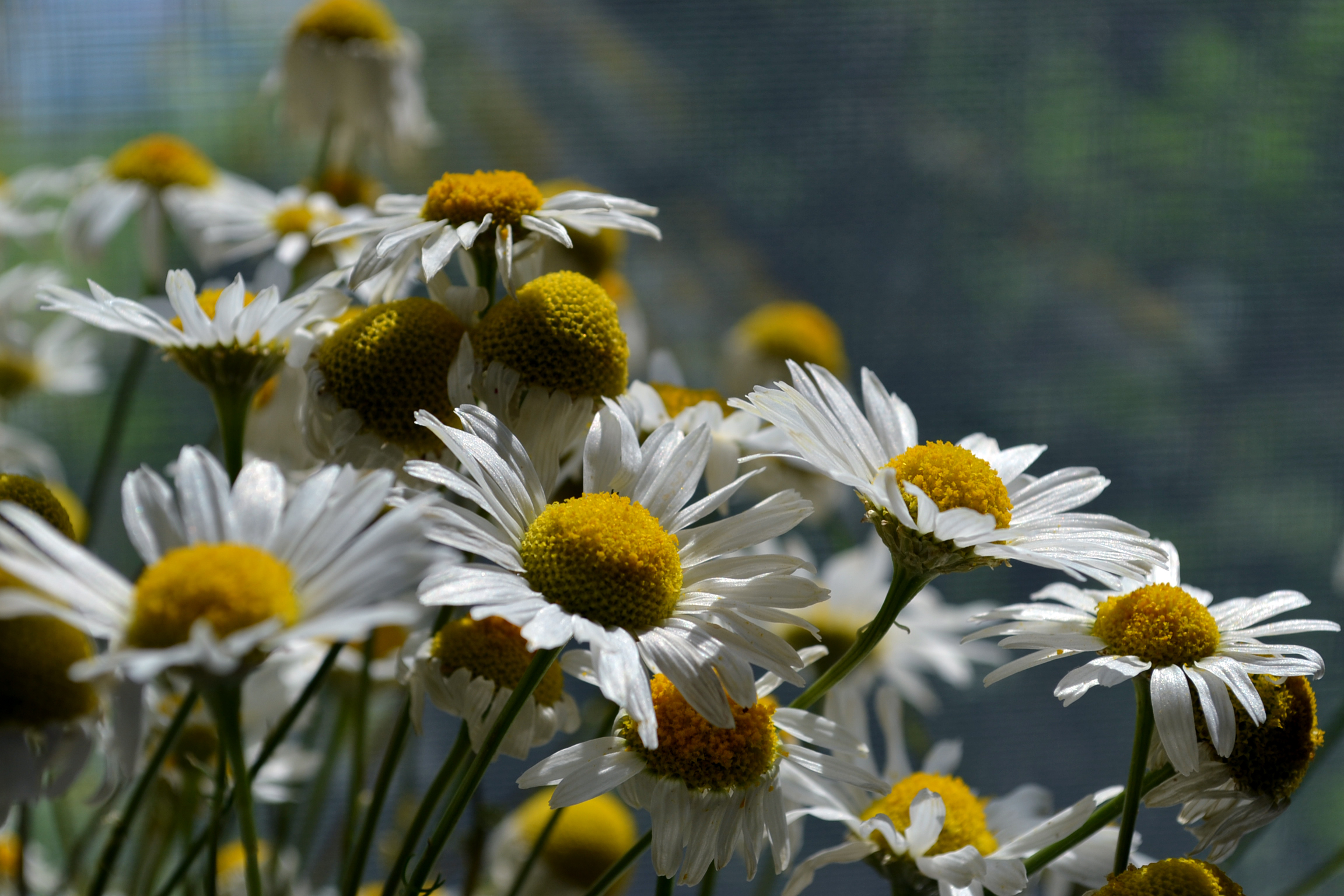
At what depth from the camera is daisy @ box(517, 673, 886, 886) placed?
0.88 ft

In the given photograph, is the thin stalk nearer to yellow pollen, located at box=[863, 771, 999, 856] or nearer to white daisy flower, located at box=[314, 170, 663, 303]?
yellow pollen, located at box=[863, 771, 999, 856]

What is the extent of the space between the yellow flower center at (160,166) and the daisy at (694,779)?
48cm

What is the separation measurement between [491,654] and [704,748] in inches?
2.6

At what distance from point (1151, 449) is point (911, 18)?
0.43m

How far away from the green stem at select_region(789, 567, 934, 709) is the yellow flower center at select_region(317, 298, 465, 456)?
0.12m

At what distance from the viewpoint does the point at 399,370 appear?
295 mm

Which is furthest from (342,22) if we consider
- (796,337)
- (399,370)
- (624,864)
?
(624,864)

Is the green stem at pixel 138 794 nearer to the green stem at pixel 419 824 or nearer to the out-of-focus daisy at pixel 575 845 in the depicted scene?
the green stem at pixel 419 824

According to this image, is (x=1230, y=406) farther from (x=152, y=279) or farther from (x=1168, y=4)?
(x=152, y=279)

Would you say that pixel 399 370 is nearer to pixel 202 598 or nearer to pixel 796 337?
pixel 202 598

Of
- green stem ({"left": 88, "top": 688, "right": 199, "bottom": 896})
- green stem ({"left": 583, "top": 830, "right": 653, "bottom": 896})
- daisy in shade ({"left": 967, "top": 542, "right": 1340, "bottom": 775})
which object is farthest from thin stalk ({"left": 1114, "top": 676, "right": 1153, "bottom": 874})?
green stem ({"left": 88, "top": 688, "right": 199, "bottom": 896})

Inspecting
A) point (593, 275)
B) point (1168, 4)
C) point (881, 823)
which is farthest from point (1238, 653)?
point (1168, 4)

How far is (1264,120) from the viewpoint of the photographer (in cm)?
98

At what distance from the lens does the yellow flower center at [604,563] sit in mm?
254
